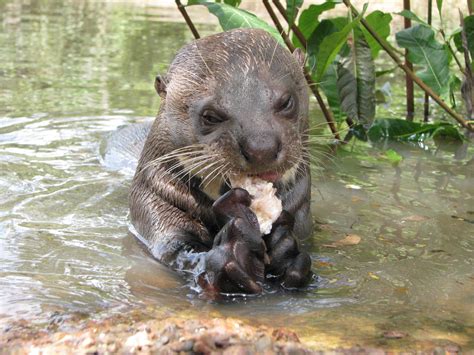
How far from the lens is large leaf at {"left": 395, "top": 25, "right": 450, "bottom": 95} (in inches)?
227

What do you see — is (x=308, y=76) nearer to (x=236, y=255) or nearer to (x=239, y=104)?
(x=239, y=104)

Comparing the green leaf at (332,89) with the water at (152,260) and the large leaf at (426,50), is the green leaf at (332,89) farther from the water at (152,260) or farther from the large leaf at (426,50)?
the large leaf at (426,50)

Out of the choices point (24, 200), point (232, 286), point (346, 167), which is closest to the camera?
point (232, 286)

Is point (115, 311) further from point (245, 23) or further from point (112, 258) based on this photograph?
point (245, 23)

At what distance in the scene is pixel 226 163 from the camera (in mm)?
3408

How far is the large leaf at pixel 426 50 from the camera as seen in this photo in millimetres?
5758

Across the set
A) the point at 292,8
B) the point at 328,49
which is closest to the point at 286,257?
the point at 328,49

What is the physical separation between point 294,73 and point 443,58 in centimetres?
224

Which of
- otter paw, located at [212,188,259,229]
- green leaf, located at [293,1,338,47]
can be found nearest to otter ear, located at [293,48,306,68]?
otter paw, located at [212,188,259,229]

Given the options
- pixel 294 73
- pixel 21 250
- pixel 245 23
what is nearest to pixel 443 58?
pixel 245 23

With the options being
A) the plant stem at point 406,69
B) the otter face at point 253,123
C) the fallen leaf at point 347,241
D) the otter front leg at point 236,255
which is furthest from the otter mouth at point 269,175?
the plant stem at point 406,69

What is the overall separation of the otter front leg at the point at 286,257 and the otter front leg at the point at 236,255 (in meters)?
0.10

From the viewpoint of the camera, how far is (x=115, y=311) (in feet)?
9.90

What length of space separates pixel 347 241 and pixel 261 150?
3.31 feet
